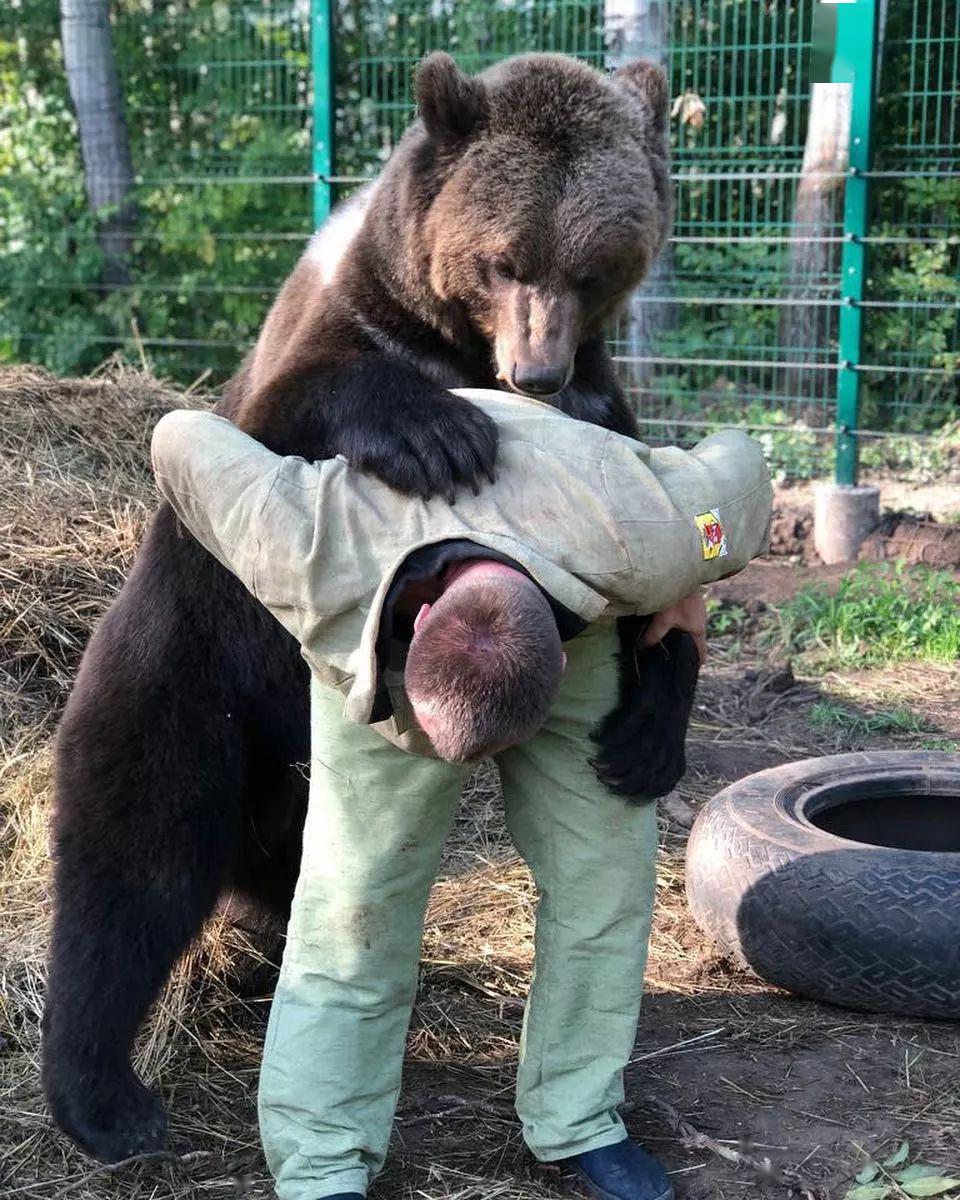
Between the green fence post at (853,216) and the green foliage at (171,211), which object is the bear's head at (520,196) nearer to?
the green fence post at (853,216)

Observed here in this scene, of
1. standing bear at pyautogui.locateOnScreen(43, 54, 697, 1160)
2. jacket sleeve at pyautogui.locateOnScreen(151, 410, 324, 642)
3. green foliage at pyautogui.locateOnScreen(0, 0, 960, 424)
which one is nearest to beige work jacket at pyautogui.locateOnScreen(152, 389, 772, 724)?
jacket sleeve at pyautogui.locateOnScreen(151, 410, 324, 642)

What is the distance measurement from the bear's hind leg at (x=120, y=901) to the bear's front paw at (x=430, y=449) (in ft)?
3.10

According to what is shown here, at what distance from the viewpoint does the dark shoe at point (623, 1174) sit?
10.3ft

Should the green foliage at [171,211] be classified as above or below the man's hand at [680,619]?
above

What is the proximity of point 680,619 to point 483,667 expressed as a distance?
95cm

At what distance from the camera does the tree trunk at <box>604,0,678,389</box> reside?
31.6 ft

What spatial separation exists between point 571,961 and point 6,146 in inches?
443

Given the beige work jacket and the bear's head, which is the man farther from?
the bear's head

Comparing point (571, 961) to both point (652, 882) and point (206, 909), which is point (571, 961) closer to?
point (652, 882)

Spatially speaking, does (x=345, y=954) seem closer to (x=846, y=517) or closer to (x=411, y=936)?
(x=411, y=936)

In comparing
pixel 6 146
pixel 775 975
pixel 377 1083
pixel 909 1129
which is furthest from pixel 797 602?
pixel 6 146

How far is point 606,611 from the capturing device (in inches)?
118

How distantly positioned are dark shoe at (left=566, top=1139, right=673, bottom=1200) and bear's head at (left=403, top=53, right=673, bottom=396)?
6.50 feet

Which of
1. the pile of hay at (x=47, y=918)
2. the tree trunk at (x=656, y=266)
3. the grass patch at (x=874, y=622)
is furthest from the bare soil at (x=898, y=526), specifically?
the pile of hay at (x=47, y=918)
